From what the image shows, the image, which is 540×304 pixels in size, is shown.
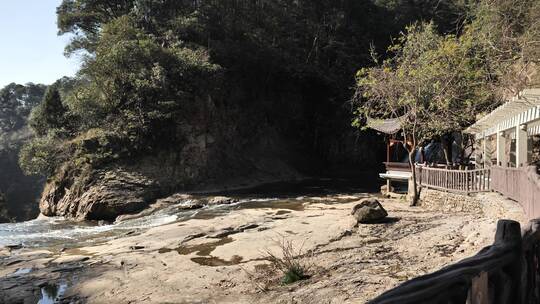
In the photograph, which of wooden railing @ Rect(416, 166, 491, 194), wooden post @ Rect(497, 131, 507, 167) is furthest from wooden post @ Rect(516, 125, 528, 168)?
wooden post @ Rect(497, 131, 507, 167)

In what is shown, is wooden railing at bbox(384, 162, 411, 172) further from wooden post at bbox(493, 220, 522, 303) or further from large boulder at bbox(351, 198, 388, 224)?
wooden post at bbox(493, 220, 522, 303)

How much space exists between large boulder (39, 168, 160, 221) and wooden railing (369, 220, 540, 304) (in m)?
20.7

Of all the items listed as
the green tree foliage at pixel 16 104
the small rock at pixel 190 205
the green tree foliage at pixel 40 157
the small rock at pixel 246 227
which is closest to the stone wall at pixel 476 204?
the small rock at pixel 246 227

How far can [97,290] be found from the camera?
9172 millimetres

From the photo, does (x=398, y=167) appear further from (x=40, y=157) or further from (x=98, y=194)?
(x=40, y=157)

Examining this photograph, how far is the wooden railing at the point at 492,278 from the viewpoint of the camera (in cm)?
218

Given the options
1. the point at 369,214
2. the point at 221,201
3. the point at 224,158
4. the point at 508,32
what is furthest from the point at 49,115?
the point at 508,32

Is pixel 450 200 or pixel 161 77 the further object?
pixel 161 77

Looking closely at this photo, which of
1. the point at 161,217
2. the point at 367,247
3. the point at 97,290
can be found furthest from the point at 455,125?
the point at 97,290

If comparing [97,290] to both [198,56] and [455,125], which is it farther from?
[198,56]

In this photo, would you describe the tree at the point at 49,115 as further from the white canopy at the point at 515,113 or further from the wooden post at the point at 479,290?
the wooden post at the point at 479,290

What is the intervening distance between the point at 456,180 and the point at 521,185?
18.0 ft

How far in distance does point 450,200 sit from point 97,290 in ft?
38.3

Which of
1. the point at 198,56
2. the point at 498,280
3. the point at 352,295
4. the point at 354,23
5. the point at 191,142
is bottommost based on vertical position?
the point at 352,295
